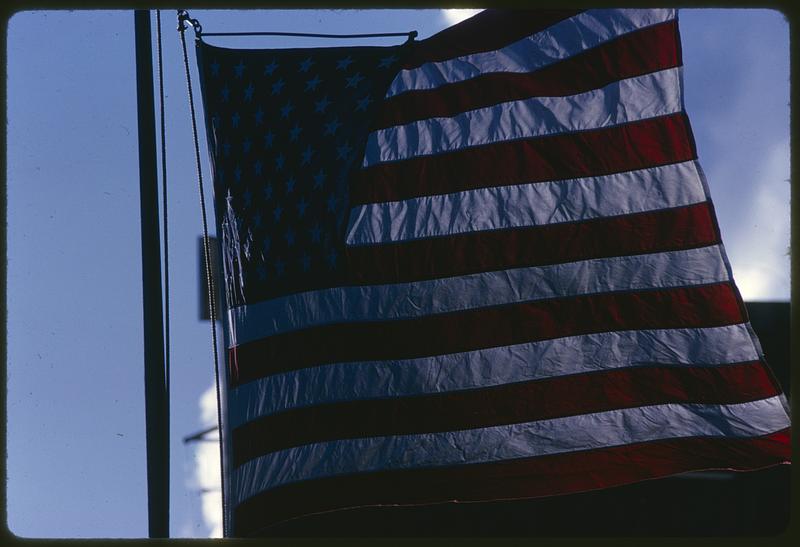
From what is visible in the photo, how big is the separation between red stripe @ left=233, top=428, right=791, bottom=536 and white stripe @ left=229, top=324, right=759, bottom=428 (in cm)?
48

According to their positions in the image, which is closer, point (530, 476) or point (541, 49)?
point (530, 476)

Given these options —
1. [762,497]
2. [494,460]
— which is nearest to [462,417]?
[494,460]

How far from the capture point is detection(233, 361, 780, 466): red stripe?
6.61 meters

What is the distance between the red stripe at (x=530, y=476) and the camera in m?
6.57

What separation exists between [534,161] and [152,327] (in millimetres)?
2641

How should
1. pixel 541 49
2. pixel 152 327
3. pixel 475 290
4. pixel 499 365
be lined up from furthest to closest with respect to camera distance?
pixel 541 49
pixel 475 290
pixel 499 365
pixel 152 327

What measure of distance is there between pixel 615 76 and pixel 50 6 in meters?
3.52

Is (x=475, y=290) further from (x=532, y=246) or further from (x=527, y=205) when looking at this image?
(x=527, y=205)

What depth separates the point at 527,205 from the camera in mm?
7039

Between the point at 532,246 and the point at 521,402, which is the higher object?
the point at 532,246

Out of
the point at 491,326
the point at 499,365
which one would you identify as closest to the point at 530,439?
the point at 499,365

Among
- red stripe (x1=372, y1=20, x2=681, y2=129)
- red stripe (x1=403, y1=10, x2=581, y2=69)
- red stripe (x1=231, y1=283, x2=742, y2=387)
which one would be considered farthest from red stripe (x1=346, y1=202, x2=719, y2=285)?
red stripe (x1=403, y1=10, x2=581, y2=69)

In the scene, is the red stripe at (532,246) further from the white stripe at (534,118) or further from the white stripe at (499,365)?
the white stripe at (534,118)

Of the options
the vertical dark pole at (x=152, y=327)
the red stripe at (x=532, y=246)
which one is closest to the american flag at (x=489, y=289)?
the red stripe at (x=532, y=246)
